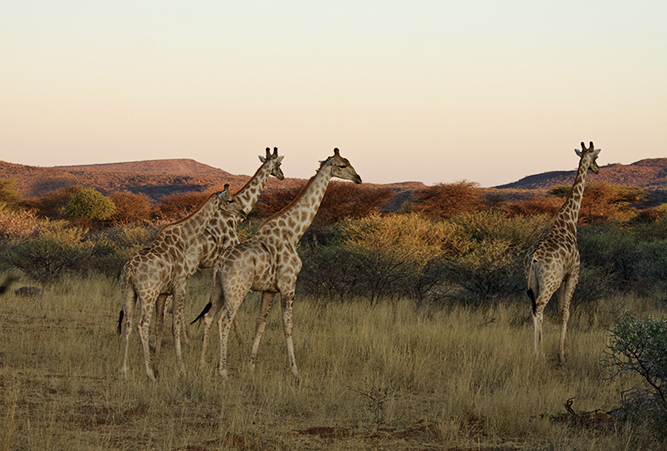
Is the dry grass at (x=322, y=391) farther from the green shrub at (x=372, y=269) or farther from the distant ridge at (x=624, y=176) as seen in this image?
the distant ridge at (x=624, y=176)

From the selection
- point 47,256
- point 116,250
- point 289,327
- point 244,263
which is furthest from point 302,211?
point 116,250

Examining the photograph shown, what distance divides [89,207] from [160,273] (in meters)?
28.7

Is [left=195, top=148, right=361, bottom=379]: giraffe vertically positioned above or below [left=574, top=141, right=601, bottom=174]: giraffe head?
below

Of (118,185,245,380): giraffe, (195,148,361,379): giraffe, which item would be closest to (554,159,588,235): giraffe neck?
(195,148,361,379): giraffe

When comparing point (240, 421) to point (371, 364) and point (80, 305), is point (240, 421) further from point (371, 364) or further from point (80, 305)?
point (80, 305)

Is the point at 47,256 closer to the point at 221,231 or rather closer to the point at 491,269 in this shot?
the point at 221,231

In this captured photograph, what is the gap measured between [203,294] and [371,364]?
20.5 ft

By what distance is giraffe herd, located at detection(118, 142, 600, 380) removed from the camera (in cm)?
665

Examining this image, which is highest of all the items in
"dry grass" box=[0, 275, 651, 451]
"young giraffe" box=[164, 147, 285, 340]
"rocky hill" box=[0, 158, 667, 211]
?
"rocky hill" box=[0, 158, 667, 211]

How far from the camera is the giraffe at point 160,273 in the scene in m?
6.58

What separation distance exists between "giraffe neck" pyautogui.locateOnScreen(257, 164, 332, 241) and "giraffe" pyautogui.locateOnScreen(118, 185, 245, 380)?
0.87 meters

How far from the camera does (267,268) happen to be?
6.88 meters

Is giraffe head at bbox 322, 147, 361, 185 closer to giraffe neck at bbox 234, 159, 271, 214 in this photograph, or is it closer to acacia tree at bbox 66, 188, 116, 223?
giraffe neck at bbox 234, 159, 271, 214

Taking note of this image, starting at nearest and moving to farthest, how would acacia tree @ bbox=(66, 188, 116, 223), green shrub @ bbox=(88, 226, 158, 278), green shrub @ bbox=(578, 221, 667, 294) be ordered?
green shrub @ bbox=(578, 221, 667, 294)
green shrub @ bbox=(88, 226, 158, 278)
acacia tree @ bbox=(66, 188, 116, 223)
